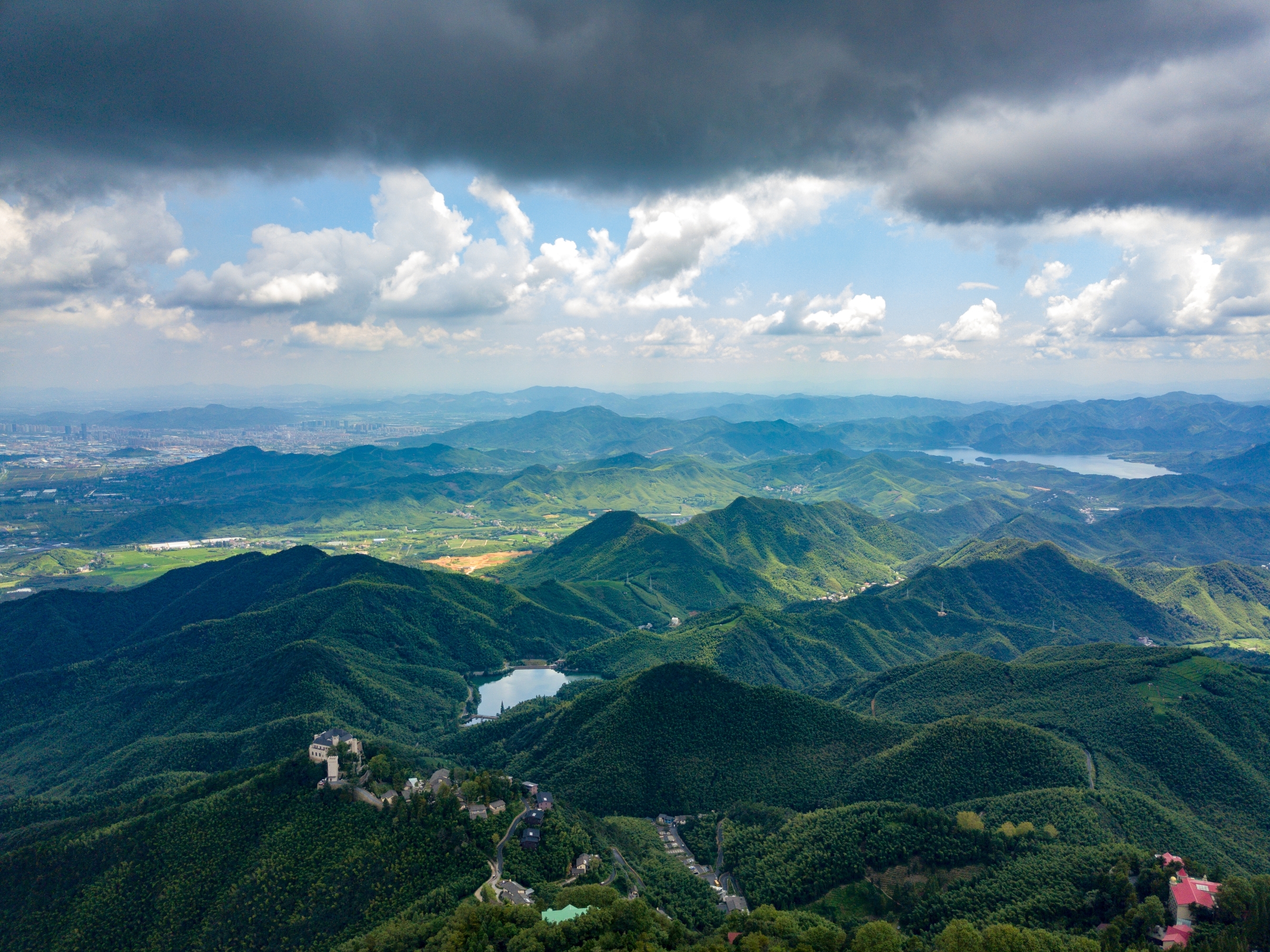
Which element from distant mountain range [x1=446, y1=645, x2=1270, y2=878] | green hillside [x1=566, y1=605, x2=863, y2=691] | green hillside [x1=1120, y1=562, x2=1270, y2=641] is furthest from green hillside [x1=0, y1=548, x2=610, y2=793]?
green hillside [x1=1120, y1=562, x2=1270, y2=641]

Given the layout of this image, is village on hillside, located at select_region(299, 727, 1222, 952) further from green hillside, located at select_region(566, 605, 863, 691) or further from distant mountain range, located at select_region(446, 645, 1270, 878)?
green hillside, located at select_region(566, 605, 863, 691)

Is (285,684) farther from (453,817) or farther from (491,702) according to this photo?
(453,817)

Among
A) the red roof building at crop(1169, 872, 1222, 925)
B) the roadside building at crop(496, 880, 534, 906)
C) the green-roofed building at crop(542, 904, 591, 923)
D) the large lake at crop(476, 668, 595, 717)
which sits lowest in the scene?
the large lake at crop(476, 668, 595, 717)

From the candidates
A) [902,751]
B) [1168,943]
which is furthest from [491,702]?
[1168,943]

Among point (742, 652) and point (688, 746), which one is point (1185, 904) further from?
point (742, 652)

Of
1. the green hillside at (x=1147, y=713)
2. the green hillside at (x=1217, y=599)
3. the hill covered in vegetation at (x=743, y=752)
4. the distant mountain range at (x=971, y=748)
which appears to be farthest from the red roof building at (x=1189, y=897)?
the green hillside at (x=1217, y=599)

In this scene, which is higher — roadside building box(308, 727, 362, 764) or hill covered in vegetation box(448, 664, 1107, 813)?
roadside building box(308, 727, 362, 764)
